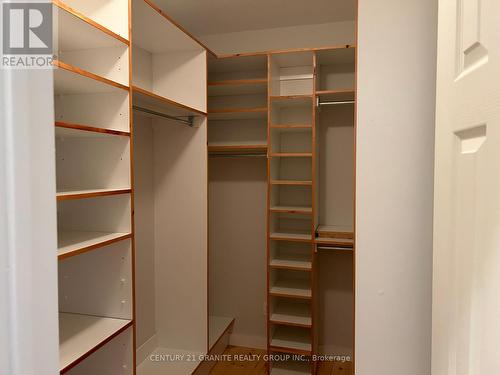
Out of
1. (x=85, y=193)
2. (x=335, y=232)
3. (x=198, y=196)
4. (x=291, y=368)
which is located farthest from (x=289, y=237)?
(x=85, y=193)

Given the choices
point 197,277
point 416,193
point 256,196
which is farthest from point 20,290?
point 256,196

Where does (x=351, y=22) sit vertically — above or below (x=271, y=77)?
above

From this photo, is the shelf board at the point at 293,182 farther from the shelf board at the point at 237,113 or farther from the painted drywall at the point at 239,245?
the shelf board at the point at 237,113

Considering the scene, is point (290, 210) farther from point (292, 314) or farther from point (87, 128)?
point (87, 128)

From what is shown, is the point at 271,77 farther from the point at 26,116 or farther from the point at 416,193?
the point at 26,116

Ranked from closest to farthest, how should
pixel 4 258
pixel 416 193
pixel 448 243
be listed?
pixel 4 258
pixel 448 243
pixel 416 193

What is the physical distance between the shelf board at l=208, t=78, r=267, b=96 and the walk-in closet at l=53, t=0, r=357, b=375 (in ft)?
0.07

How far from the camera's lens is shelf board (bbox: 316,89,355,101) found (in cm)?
246

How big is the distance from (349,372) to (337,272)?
2.60 ft

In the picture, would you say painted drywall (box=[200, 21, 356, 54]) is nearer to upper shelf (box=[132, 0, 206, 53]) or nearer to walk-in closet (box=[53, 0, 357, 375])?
walk-in closet (box=[53, 0, 357, 375])

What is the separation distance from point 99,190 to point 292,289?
68.5 inches

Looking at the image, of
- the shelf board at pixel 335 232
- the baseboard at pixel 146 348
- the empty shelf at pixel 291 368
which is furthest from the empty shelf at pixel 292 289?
the baseboard at pixel 146 348

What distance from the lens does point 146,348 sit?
2.58 meters

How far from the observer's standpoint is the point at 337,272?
2930 mm
